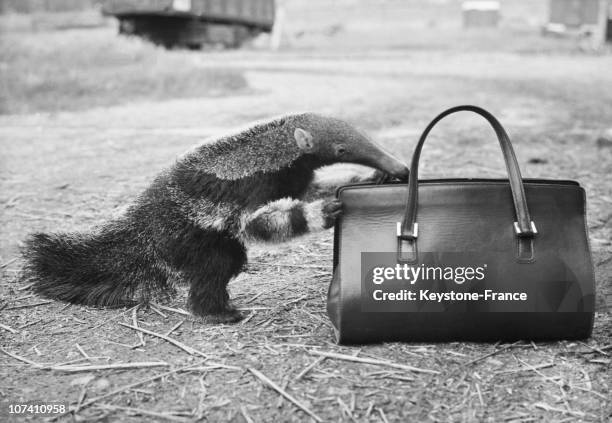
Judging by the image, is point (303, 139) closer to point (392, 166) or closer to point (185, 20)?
point (392, 166)

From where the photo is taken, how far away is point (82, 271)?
10.00ft

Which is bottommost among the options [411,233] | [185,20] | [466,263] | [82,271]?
[82,271]

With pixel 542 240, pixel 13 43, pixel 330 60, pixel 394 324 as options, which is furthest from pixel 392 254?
pixel 330 60

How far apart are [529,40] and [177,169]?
22241mm

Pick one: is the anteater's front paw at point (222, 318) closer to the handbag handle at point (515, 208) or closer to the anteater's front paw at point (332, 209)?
the anteater's front paw at point (332, 209)

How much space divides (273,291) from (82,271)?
894 mm

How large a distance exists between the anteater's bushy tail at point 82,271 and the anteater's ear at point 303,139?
3.15 feet

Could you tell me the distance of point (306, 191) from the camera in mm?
3098

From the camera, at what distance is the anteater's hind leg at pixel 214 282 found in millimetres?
2846

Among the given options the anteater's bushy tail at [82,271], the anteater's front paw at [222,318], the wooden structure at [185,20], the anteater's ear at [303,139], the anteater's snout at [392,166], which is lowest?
the anteater's front paw at [222,318]

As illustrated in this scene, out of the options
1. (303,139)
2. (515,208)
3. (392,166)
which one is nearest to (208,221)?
(303,139)

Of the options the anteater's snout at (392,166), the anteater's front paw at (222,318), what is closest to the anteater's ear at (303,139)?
the anteater's snout at (392,166)

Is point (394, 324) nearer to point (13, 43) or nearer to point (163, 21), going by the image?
point (13, 43)

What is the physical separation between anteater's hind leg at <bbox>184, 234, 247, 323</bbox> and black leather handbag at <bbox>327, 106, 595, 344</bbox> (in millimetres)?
607
